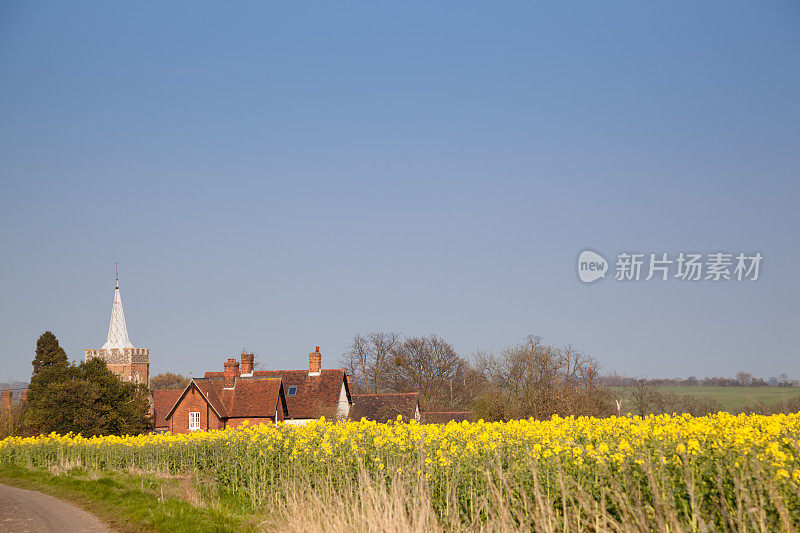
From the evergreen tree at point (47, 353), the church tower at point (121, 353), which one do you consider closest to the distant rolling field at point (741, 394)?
the evergreen tree at point (47, 353)

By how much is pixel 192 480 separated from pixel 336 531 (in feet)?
34.6

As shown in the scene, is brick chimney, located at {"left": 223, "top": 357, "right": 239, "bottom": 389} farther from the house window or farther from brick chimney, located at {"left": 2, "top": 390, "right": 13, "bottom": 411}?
brick chimney, located at {"left": 2, "top": 390, "right": 13, "bottom": 411}

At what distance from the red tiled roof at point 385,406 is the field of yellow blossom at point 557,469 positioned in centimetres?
3842

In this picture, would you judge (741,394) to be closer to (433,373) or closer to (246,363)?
(246,363)

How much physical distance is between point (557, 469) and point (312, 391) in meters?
50.9

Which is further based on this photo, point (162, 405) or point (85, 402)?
point (162, 405)

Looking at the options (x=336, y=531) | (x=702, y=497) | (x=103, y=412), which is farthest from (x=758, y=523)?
(x=103, y=412)

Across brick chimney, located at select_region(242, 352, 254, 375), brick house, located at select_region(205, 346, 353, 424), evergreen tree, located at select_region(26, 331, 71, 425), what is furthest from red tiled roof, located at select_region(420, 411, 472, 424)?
evergreen tree, located at select_region(26, 331, 71, 425)

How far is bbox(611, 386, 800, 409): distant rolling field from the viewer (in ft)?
28.3

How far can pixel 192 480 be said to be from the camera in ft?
58.9

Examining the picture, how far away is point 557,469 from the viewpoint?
9.17 metres

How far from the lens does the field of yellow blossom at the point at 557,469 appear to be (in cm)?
711

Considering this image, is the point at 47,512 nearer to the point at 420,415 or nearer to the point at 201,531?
the point at 201,531

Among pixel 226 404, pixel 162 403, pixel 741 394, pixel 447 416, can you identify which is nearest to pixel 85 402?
pixel 226 404
